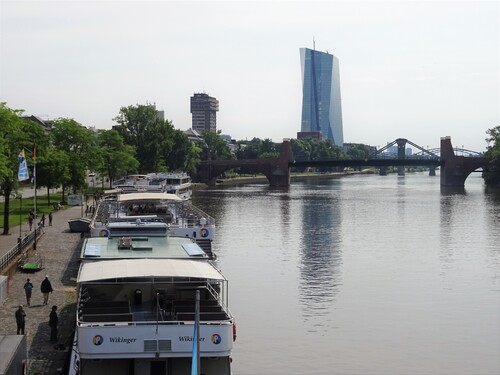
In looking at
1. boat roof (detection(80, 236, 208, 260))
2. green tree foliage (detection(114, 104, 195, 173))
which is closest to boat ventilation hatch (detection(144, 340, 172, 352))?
boat roof (detection(80, 236, 208, 260))

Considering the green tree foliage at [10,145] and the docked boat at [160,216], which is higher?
the green tree foliage at [10,145]

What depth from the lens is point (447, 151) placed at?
181125 mm

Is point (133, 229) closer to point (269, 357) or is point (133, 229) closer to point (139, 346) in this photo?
point (269, 357)

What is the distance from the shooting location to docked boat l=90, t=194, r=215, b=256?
1708 inches

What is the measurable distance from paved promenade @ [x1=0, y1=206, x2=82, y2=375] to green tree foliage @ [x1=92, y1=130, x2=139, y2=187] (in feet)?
186

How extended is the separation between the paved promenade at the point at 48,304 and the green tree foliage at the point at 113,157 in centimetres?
5666

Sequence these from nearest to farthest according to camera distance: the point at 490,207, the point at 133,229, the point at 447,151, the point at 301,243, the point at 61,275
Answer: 1. the point at 133,229
2. the point at 61,275
3. the point at 301,243
4. the point at 490,207
5. the point at 447,151

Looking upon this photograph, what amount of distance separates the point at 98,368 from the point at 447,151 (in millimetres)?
166514

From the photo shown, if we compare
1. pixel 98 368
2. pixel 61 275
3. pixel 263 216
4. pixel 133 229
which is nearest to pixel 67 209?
pixel 263 216

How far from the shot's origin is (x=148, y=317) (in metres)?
24.9

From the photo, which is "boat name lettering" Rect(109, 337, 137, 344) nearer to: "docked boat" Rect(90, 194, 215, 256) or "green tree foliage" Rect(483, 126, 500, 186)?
"docked boat" Rect(90, 194, 215, 256)

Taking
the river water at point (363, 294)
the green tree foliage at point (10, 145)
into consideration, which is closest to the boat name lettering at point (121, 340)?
the river water at point (363, 294)

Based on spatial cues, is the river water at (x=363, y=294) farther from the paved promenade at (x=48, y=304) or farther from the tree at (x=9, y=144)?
the tree at (x=9, y=144)

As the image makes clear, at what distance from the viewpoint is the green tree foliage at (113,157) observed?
400 feet
